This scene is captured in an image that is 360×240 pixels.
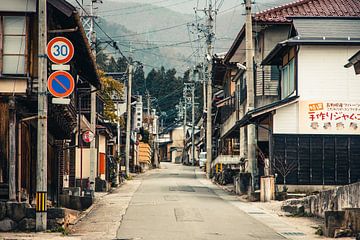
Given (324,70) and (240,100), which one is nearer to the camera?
(324,70)

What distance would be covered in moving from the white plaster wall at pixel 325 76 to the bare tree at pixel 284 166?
118 inches

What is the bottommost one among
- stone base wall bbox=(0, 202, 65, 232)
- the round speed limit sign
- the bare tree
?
stone base wall bbox=(0, 202, 65, 232)

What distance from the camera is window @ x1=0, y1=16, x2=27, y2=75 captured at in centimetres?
2108

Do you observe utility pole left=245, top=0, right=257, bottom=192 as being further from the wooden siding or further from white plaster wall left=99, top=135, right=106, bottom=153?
white plaster wall left=99, top=135, right=106, bottom=153

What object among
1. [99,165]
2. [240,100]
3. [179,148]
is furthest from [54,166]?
[179,148]

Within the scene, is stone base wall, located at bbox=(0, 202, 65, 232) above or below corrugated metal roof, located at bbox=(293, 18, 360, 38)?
below

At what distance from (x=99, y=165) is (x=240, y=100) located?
10.5 metres

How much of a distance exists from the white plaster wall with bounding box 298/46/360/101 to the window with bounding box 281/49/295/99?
1.11 metres

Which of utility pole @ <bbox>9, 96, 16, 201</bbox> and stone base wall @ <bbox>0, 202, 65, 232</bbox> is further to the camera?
utility pole @ <bbox>9, 96, 16, 201</bbox>

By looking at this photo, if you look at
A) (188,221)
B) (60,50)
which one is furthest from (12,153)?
(188,221)

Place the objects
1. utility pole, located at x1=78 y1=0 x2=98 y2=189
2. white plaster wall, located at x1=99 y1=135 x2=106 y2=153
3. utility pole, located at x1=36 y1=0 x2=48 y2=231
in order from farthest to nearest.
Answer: white plaster wall, located at x1=99 y1=135 x2=106 y2=153, utility pole, located at x1=78 y1=0 x2=98 y2=189, utility pole, located at x1=36 y1=0 x2=48 y2=231

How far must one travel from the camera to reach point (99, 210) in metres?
28.4

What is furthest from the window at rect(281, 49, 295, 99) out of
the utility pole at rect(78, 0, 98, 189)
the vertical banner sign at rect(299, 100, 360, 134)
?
the utility pole at rect(78, 0, 98, 189)

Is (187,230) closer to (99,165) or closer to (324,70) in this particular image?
(324,70)
